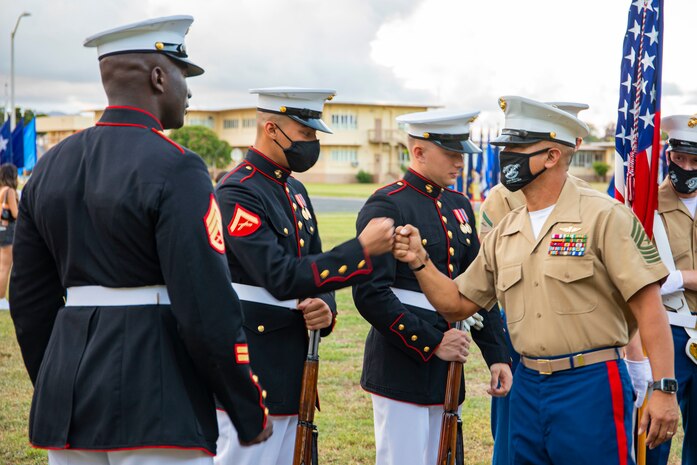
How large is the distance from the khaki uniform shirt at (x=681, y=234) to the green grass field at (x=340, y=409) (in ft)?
6.13

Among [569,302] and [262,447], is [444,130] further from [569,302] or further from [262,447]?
[262,447]

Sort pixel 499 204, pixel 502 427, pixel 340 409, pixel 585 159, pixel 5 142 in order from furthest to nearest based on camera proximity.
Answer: pixel 585 159, pixel 5 142, pixel 340 409, pixel 499 204, pixel 502 427

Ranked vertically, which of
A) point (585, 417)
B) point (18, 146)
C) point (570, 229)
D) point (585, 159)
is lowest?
point (585, 159)

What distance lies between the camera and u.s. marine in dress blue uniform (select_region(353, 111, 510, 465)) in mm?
4371

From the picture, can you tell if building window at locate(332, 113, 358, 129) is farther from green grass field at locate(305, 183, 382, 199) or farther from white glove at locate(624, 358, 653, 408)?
white glove at locate(624, 358, 653, 408)

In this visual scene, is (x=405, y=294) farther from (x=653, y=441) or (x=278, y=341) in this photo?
(x=653, y=441)

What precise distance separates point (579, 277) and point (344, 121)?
86.7 metres

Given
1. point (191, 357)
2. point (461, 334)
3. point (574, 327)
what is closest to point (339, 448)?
point (461, 334)

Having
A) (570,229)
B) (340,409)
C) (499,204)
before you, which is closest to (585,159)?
(340,409)

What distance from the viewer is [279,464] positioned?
4.19m

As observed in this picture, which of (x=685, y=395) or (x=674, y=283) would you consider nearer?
(x=674, y=283)

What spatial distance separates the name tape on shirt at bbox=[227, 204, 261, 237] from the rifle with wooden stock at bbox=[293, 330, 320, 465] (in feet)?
2.33

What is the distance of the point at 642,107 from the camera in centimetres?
512

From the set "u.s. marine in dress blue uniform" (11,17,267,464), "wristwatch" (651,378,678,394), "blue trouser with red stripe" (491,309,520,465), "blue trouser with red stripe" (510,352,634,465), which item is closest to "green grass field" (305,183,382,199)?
"blue trouser with red stripe" (491,309,520,465)
